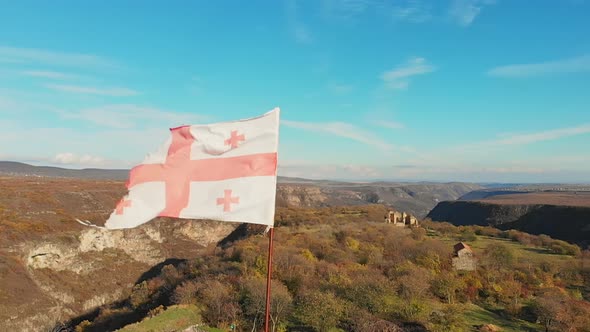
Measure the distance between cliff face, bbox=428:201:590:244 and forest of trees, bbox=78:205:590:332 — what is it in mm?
43169

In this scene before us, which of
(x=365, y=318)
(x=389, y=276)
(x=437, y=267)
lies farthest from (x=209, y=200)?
(x=437, y=267)

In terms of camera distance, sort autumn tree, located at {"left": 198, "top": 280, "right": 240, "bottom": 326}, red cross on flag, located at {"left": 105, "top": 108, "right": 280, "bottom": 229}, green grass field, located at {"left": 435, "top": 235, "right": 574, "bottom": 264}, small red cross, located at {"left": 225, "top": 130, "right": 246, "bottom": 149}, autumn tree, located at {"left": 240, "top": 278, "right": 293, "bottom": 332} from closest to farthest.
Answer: red cross on flag, located at {"left": 105, "top": 108, "right": 280, "bottom": 229} → small red cross, located at {"left": 225, "top": 130, "right": 246, "bottom": 149} → autumn tree, located at {"left": 240, "top": 278, "right": 293, "bottom": 332} → autumn tree, located at {"left": 198, "top": 280, "right": 240, "bottom": 326} → green grass field, located at {"left": 435, "top": 235, "right": 574, "bottom": 264}

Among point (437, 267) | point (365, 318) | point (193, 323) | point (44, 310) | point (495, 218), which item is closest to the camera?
point (365, 318)

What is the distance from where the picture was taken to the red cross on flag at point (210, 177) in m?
7.38

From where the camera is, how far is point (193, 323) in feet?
67.8

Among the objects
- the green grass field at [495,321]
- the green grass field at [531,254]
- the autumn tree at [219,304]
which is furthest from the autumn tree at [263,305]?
the green grass field at [531,254]

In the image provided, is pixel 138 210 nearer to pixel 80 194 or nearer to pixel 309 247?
pixel 309 247

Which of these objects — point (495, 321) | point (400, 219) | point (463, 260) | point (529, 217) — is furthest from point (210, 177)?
point (529, 217)

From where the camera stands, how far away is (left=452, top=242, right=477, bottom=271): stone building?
30.9 metres

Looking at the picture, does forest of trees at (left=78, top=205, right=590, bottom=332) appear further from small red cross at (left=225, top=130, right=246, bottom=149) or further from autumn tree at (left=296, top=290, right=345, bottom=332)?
small red cross at (left=225, top=130, right=246, bottom=149)

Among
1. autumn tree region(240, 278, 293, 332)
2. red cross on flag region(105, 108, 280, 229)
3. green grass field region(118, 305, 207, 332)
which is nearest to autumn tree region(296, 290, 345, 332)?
autumn tree region(240, 278, 293, 332)

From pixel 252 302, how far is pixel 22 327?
31760mm

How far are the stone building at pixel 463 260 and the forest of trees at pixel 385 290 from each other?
1.92 ft

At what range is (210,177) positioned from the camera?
7.88 metres
